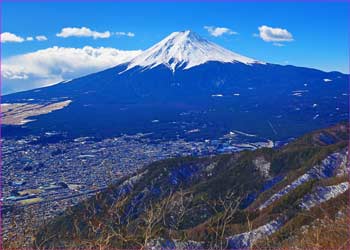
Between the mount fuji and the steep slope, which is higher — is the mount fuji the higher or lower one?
the lower one

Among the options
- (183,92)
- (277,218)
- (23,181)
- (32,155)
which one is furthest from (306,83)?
(277,218)

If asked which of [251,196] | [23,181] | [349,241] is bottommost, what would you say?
[23,181]

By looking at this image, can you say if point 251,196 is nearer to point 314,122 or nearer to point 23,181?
point 23,181

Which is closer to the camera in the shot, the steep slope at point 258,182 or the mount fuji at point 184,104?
the steep slope at point 258,182

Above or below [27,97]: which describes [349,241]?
above

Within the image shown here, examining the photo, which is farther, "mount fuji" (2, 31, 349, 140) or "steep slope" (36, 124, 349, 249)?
"mount fuji" (2, 31, 349, 140)

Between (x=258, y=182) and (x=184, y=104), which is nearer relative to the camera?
(x=258, y=182)

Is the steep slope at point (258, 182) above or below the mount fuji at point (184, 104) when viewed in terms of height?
above

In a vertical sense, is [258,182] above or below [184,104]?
above
